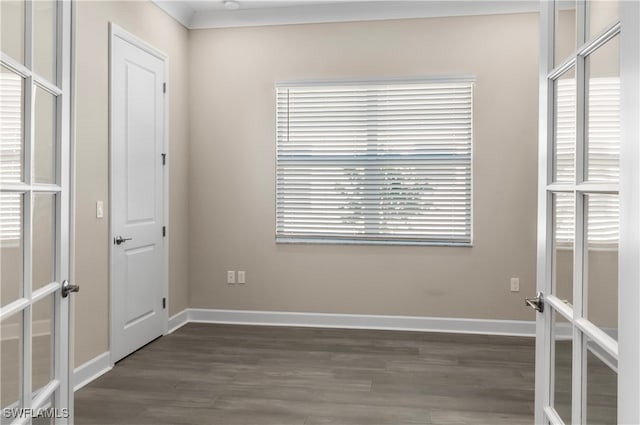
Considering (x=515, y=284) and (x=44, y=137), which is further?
(x=515, y=284)

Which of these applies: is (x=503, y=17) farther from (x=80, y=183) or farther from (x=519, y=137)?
(x=80, y=183)

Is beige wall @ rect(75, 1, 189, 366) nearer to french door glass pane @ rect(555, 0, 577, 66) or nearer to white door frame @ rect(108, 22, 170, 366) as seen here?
white door frame @ rect(108, 22, 170, 366)

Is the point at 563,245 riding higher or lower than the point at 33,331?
higher

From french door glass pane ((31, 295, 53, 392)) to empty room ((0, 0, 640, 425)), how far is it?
1.01m

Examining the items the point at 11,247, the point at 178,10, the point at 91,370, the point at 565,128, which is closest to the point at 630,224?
the point at 565,128

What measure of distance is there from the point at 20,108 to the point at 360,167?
11.2 feet

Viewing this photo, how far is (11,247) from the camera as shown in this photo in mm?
1393

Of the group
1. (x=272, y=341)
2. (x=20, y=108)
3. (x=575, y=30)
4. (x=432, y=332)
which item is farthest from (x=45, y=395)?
(x=432, y=332)

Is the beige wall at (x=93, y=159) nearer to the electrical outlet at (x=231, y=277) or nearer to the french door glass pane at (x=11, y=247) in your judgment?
the electrical outlet at (x=231, y=277)

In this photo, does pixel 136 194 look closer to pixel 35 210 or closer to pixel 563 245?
pixel 35 210

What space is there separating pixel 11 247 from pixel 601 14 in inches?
65.0

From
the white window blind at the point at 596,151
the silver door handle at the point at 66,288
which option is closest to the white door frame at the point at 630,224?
the white window blind at the point at 596,151

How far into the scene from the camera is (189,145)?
4.86 metres

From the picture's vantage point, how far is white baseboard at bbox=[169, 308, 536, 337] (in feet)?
14.6
